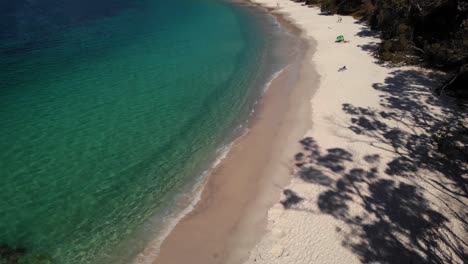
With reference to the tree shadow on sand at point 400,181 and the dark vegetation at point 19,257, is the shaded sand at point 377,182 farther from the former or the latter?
the dark vegetation at point 19,257

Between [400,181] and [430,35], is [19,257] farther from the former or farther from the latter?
[430,35]

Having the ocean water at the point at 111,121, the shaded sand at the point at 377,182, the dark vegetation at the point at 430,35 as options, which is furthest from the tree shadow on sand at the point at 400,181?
the ocean water at the point at 111,121

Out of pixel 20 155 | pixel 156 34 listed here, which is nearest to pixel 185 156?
pixel 20 155

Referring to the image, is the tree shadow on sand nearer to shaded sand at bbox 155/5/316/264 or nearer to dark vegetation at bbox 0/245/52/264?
shaded sand at bbox 155/5/316/264

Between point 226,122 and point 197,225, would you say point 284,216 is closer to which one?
point 197,225

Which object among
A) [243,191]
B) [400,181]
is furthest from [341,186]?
[243,191]
